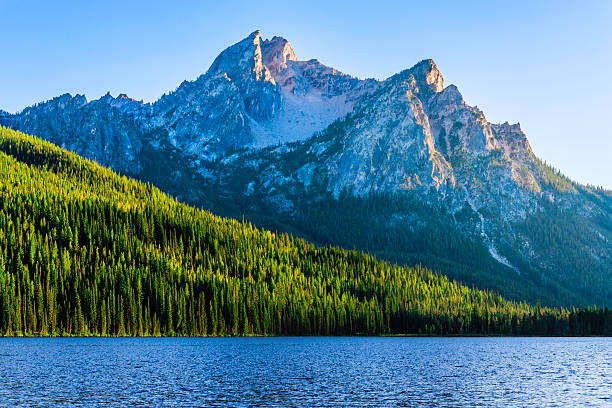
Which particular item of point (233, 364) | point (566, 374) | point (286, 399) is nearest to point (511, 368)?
point (566, 374)

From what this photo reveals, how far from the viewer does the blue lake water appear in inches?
2680

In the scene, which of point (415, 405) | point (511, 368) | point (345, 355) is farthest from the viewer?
point (345, 355)

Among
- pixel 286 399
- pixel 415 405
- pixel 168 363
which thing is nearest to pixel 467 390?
pixel 415 405

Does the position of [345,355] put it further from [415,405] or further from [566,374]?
[415,405]

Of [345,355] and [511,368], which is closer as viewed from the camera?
[511,368]

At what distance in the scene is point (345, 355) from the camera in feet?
447

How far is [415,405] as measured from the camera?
64.9m

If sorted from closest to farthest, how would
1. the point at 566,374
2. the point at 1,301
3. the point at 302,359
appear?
the point at 566,374 < the point at 302,359 < the point at 1,301

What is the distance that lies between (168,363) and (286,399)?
156ft

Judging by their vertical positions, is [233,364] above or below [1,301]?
below

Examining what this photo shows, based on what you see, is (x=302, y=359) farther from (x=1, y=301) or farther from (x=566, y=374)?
(x=1, y=301)

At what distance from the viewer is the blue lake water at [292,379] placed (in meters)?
68.1

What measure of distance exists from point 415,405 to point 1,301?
16250 centimetres

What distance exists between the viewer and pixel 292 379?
287 ft
